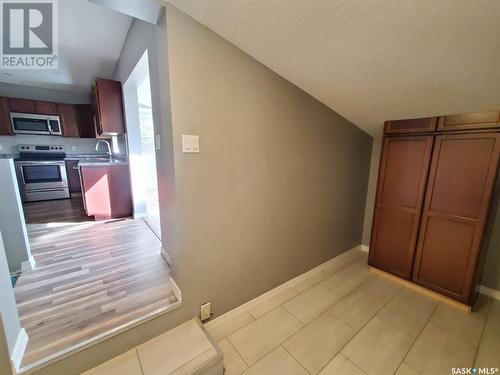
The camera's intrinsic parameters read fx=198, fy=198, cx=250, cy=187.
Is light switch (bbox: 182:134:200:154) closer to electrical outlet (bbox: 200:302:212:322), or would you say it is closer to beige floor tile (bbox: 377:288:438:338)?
electrical outlet (bbox: 200:302:212:322)

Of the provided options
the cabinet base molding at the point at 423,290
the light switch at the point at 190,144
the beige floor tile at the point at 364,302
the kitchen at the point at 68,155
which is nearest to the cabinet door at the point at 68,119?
the kitchen at the point at 68,155

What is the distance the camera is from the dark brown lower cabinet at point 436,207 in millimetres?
1631

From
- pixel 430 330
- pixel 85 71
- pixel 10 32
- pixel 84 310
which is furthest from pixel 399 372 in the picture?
pixel 85 71

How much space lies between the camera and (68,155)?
4492mm

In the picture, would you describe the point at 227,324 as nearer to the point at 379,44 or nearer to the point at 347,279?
the point at 347,279

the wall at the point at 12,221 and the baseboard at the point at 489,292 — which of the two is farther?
the baseboard at the point at 489,292

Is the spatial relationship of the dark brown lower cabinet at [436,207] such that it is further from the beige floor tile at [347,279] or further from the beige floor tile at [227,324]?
the beige floor tile at [227,324]

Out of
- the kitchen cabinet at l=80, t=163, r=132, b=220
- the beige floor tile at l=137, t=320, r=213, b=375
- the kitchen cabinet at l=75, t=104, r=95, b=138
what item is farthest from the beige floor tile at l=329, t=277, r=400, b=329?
the kitchen cabinet at l=75, t=104, r=95, b=138

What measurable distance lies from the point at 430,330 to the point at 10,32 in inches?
188

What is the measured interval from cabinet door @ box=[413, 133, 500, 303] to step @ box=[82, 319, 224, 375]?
6.90 feet

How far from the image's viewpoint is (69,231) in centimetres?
253

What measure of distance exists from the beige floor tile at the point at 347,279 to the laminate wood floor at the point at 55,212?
3408 mm

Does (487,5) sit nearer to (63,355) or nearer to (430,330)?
Result: (430,330)

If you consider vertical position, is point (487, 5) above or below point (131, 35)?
below
